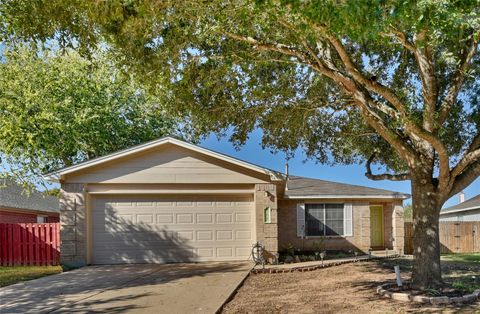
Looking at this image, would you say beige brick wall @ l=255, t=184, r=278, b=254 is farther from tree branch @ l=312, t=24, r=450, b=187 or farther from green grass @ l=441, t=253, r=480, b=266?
green grass @ l=441, t=253, r=480, b=266

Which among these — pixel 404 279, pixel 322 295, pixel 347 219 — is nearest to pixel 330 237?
pixel 347 219

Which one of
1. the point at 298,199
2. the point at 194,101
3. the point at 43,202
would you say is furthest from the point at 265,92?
the point at 43,202

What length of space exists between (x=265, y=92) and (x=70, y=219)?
23.3 feet

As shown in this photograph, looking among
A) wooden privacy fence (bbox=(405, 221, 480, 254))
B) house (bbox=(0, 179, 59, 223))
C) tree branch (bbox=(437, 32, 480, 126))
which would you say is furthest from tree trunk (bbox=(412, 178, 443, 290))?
house (bbox=(0, 179, 59, 223))

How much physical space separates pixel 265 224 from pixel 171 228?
300 centimetres

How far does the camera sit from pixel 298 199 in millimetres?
18766

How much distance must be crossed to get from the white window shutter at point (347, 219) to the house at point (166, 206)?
17.0 ft

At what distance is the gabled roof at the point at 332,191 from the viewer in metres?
18.6

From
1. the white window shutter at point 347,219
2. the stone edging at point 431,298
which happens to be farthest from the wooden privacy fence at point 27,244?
the stone edging at point 431,298

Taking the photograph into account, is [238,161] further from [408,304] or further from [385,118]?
[408,304]

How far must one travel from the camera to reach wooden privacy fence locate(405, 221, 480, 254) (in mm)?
22000

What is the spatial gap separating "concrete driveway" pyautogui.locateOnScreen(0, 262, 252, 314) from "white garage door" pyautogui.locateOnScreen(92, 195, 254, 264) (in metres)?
1.14

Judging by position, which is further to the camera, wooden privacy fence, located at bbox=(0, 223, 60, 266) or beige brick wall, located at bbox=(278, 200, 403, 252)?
beige brick wall, located at bbox=(278, 200, 403, 252)

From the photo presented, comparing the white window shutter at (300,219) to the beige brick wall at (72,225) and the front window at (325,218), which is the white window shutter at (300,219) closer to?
the front window at (325,218)
